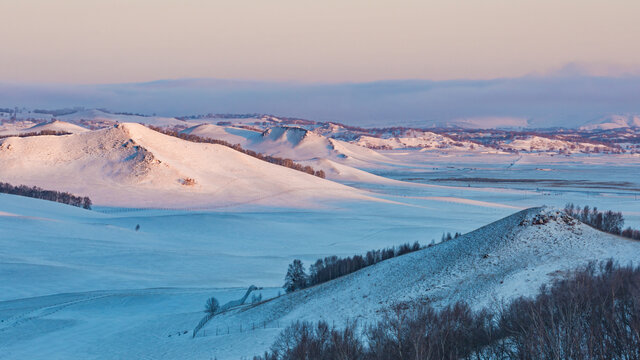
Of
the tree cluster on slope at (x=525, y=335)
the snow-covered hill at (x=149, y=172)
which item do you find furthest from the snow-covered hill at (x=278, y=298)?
the snow-covered hill at (x=149, y=172)

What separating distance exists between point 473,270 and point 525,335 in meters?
13.2

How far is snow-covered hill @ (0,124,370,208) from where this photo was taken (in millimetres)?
94562

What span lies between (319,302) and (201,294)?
12.3 m

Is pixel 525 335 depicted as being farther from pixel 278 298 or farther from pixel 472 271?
pixel 278 298

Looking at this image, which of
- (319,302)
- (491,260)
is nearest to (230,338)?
(319,302)

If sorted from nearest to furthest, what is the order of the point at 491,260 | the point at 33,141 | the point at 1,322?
the point at 491,260, the point at 1,322, the point at 33,141

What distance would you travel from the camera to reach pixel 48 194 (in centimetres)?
9175

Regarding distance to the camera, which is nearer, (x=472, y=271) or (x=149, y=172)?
(x=472, y=271)

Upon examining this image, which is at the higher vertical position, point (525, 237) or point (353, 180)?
point (525, 237)

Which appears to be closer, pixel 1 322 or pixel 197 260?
pixel 1 322

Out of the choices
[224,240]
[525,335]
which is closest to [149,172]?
[224,240]

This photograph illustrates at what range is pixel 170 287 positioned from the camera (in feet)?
141

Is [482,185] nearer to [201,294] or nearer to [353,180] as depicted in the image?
[353,180]

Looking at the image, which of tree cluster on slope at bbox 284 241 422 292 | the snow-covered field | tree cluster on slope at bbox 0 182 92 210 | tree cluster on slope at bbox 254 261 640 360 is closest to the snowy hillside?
the snow-covered field
